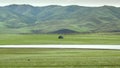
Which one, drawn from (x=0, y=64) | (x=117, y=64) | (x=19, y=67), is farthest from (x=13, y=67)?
(x=117, y=64)

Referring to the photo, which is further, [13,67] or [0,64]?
[0,64]

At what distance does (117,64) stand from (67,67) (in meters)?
7.03

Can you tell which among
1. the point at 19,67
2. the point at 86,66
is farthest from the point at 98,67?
the point at 19,67

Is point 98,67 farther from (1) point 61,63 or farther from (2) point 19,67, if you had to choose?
(2) point 19,67

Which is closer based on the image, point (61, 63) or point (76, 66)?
point (76, 66)

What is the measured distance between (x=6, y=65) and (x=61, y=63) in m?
7.46

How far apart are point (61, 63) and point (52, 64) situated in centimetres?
156

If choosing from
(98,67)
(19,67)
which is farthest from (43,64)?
(98,67)

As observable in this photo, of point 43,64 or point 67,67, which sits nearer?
point 67,67

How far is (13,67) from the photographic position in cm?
4422

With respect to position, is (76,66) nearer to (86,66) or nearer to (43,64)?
(86,66)

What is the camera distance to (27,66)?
45.5 metres

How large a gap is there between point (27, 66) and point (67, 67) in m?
5.20

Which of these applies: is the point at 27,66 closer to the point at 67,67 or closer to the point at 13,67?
the point at 13,67
